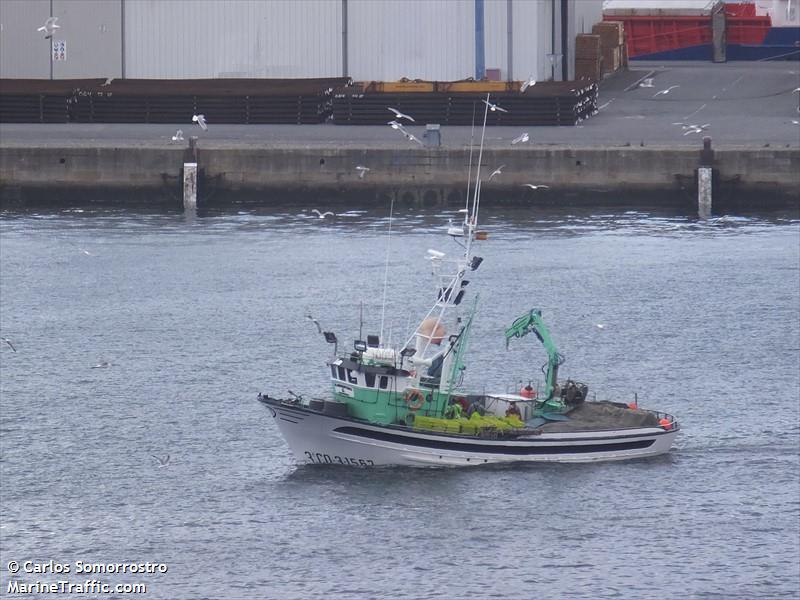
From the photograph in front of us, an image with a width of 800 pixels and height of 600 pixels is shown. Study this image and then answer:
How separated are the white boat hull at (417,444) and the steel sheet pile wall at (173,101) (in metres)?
37.7

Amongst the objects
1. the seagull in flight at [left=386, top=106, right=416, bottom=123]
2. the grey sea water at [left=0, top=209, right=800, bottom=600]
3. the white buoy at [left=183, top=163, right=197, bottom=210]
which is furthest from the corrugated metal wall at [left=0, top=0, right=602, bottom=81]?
the grey sea water at [left=0, top=209, right=800, bottom=600]

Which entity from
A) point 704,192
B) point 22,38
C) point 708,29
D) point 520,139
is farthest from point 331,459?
point 708,29

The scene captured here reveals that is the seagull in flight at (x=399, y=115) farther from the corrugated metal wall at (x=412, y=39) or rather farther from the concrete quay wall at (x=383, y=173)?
the corrugated metal wall at (x=412, y=39)

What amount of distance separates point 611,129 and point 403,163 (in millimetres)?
9960

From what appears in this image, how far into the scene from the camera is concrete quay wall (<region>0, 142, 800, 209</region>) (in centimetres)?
6644

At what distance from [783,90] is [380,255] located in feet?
97.0

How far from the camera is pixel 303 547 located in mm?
33031

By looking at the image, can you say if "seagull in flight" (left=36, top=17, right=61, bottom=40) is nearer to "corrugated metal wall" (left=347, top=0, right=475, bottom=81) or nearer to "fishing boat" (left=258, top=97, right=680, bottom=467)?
"corrugated metal wall" (left=347, top=0, right=475, bottom=81)

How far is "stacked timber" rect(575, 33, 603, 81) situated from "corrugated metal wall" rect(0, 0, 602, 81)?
5.97 m

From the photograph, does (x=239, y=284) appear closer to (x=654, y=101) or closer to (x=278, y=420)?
(x=278, y=420)

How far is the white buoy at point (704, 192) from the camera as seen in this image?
6600 centimetres

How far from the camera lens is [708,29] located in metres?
98.9

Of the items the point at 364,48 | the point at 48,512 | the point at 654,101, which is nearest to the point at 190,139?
the point at 364,48

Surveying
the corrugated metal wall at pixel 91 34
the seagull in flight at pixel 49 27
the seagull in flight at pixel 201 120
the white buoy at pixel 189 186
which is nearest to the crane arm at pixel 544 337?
the seagull in flight at pixel 201 120
